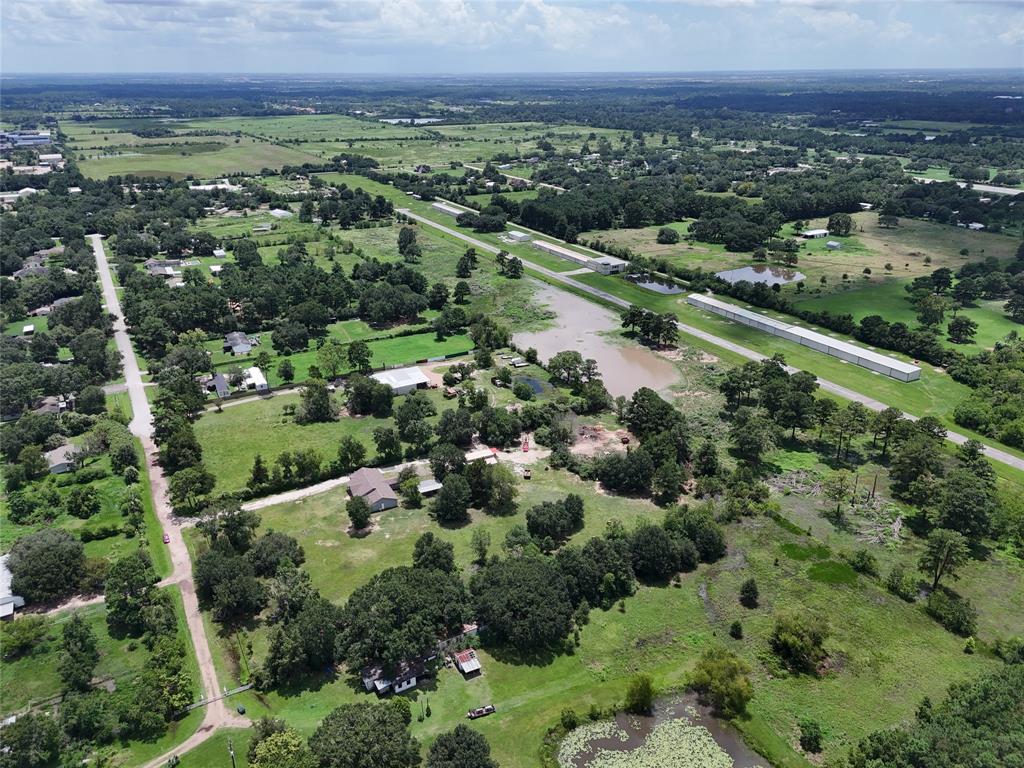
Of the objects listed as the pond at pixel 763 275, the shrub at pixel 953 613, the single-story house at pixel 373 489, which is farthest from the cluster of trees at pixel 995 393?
the single-story house at pixel 373 489

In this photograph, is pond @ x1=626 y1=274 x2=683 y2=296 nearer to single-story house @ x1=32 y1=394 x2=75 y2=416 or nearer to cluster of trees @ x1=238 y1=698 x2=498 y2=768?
single-story house @ x1=32 y1=394 x2=75 y2=416

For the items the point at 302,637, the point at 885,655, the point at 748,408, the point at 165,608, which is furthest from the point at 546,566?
the point at 748,408

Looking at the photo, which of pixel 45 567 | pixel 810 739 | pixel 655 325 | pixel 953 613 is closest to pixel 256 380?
pixel 45 567

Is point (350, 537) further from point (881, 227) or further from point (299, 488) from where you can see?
point (881, 227)

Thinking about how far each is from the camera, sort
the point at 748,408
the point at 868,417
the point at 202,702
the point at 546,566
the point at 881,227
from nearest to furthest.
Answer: the point at 202,702 → the point at 546,566 → the point at 868,417 → the point at 748,408 → the point at 881,227

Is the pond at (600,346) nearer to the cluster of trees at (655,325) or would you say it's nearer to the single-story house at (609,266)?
the cluster of trees at (655,325)

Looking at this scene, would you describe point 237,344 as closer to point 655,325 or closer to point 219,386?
point 219,386

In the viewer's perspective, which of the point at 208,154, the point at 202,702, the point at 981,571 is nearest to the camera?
the point at 202,702
